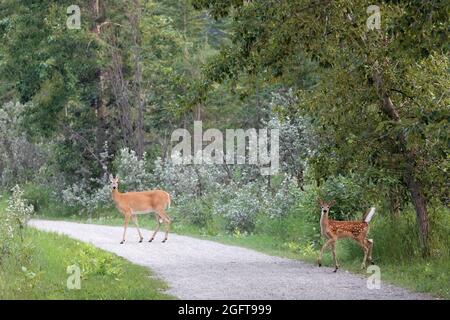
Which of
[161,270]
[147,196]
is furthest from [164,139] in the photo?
[161,270]

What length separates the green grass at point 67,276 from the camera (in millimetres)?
11602

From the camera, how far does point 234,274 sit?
1410 centimetres

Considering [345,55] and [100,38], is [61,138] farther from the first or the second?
[345,55]

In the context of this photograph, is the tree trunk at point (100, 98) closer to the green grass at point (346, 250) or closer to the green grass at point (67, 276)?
the green grass at point (346, 250)

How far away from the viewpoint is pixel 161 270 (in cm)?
1480

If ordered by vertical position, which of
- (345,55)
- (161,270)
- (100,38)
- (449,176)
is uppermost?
(100,38)

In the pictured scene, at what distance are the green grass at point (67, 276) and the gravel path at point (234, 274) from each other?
454mm

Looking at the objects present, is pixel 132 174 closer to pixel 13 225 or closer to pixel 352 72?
pixel 13 225

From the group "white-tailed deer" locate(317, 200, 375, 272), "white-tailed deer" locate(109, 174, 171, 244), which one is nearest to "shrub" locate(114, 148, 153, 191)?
"white-tailed deer" locate(109, 174, 171, 244)

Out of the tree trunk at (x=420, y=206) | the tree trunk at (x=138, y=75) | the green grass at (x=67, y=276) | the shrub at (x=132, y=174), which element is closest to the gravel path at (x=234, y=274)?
the green grass at (x=67, y=276)

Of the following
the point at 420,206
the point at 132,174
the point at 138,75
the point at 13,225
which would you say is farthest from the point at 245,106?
the point at 420,206

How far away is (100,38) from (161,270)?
61.7ft

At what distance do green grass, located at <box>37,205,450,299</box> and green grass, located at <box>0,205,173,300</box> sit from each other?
12.6 ft

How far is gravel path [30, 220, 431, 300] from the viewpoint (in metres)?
12.0
